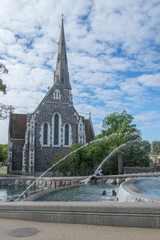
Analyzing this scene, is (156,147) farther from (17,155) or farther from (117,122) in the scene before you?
(17,155)

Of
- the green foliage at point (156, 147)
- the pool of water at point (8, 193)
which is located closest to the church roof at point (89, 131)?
the pool of water at point (8, 193)

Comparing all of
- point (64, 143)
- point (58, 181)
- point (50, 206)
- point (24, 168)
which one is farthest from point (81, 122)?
point (50, 206)

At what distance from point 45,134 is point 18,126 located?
506 centimetres

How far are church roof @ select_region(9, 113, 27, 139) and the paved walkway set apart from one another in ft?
135

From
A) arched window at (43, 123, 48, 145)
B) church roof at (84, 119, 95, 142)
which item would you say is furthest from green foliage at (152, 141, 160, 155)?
arched window at (43, 123, 48, 145)

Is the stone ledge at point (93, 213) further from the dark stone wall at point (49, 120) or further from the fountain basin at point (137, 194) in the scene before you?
the dark stone wall at point (49, 120)

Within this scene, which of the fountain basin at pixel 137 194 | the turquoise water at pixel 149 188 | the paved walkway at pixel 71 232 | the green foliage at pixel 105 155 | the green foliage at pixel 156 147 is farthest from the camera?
the green foliage at pixel 156 147

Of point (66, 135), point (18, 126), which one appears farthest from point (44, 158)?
point (18, 126)

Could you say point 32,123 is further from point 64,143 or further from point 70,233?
point 70,233

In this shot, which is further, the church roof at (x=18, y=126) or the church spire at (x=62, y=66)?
the church spire at (x=62, y=66)

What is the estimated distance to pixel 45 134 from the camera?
151 ft

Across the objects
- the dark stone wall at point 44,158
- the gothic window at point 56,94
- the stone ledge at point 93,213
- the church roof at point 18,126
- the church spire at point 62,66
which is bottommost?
the stone ledge at point 93,213

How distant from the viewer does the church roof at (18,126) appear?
154 ft

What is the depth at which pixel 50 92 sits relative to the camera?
47.6m
